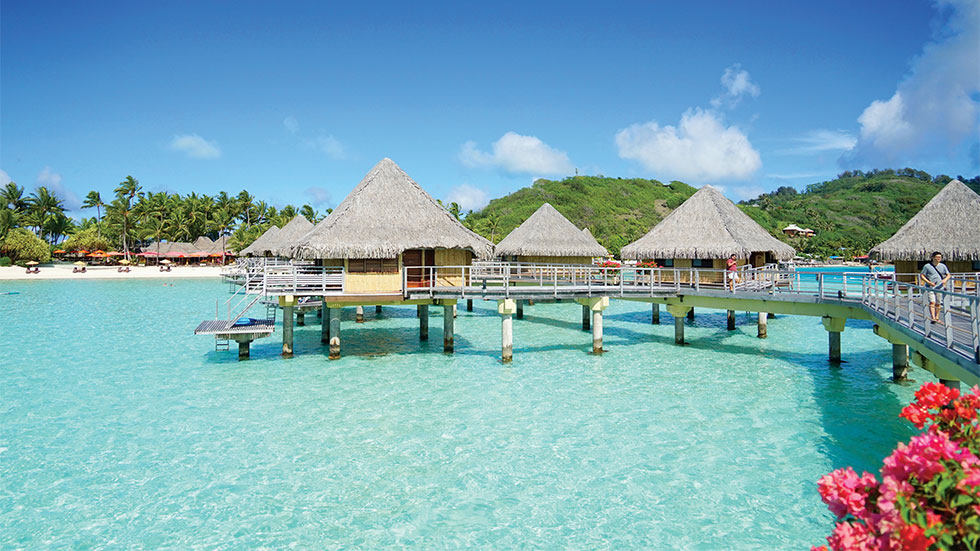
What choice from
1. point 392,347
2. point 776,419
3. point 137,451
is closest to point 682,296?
point 776,419

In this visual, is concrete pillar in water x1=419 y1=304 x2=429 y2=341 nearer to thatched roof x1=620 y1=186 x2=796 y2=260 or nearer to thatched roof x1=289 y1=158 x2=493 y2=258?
thatched roof x1=289 y1=158 x2=493 y2=258

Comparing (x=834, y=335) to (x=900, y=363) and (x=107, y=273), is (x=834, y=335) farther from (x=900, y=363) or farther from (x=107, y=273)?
(x=107, y=273)

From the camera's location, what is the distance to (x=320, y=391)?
15258 millimetres

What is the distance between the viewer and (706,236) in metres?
23.5

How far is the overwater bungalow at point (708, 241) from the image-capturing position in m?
22.8

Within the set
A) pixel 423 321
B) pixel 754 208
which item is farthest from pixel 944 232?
pixel 754 208

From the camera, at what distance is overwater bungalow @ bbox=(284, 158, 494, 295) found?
59.6ft

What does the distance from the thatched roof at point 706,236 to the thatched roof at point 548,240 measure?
7.44 m

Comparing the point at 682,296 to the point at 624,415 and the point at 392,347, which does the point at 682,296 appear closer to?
the point at 624,415

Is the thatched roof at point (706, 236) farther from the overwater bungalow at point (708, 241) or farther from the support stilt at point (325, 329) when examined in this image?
the support stilt at point (325, 329)

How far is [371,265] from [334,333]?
261 centimetres

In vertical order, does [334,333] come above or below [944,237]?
below

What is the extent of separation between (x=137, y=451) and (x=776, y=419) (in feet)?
44.2

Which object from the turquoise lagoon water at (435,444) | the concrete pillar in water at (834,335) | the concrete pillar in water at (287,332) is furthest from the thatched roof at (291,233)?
the concrete pillar in water at (834,335)
